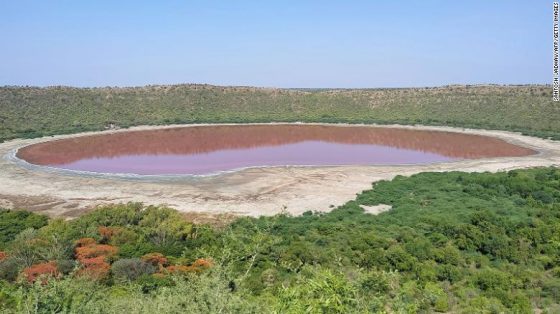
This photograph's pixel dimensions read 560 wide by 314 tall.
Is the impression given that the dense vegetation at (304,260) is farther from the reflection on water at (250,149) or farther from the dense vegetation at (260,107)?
the dense vegetation at (260,107)

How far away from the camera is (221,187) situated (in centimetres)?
3291

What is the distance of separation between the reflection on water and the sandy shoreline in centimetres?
387

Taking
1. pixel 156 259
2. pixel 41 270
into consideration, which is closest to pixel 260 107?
pixel 156 259

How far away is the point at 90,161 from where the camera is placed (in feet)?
148

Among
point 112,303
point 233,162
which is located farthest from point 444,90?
point 112,303

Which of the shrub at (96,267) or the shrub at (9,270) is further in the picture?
the shrub at (9,270)

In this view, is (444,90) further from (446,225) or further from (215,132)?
(446,225)

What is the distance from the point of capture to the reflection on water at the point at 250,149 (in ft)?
143

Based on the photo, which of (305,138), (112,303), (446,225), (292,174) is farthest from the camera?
(305,138)

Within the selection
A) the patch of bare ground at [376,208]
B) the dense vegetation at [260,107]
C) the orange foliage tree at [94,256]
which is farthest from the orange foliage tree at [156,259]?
the dense vegetation at [260,107]

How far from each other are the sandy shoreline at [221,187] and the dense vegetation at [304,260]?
2.77m

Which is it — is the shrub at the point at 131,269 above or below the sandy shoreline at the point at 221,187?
above

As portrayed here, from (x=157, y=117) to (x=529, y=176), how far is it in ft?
195

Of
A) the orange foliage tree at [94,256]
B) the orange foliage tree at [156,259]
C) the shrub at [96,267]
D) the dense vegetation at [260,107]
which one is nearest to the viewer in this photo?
the shrub at [96,267]
